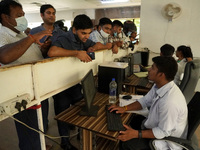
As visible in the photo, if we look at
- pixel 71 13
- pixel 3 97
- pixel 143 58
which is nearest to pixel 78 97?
pixel 3 97

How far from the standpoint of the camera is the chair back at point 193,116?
1.08m

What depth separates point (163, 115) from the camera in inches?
43.4

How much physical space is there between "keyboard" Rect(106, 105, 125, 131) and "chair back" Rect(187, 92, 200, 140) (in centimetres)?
49

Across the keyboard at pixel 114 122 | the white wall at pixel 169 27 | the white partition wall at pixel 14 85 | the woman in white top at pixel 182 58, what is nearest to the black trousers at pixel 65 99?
the keyboard at pixel 114 122

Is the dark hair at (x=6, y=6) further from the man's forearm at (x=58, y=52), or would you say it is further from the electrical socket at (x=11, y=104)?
the electrical socket at (x=11, y=104)

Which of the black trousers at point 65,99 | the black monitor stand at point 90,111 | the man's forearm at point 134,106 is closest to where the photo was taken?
the black monitor stand at point 90,111

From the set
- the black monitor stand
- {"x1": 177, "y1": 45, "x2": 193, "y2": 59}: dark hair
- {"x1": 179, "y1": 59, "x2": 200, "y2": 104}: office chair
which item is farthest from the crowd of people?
{"x1": 177, "y1": 45, "x2": 193, "y2": 59}: dark hair

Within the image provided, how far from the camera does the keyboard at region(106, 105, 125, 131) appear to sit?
1156 millimetres

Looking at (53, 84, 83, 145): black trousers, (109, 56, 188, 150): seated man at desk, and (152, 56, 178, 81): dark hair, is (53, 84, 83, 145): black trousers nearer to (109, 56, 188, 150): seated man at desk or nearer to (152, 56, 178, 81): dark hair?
(109, 56, 188, 150): seated man at desk

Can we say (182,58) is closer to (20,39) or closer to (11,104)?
(20,39)

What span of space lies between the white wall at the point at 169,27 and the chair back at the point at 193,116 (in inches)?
112

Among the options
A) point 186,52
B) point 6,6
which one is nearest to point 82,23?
point 6,6

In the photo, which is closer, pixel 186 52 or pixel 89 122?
pixel 89 122

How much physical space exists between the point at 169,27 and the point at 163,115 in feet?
10.5
